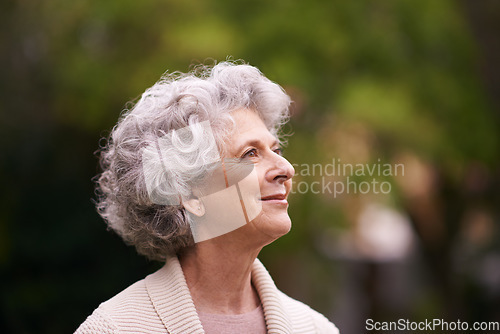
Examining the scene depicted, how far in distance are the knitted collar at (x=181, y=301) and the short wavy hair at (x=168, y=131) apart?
0.11 m

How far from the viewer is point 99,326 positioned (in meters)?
1.77

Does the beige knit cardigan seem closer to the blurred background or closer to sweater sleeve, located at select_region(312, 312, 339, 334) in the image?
sweater sleeve, located at select_region(312, 312, 339, 334)

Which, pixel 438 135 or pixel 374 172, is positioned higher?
pixel 438 135

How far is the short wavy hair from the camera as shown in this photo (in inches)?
74.4

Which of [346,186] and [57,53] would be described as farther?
[57,53]

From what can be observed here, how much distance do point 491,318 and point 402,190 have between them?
7.56 feet

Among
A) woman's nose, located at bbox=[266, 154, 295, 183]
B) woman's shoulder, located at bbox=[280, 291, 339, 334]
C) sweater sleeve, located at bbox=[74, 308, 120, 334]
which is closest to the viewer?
sweater sleeve, located at bbox=[74, 308, 120, 334]

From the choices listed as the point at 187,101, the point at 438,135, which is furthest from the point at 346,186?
the point at 187,101

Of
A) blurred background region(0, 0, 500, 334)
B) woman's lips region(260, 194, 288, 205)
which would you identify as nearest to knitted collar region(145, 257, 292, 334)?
woman's lips region(260, 194, 288, 205)

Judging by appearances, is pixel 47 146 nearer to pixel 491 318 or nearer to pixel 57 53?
pixel 57 53

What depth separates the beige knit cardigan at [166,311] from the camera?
5.88ft

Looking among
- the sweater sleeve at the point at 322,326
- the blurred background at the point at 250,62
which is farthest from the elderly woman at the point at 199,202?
the blurred background at the point at 250,62

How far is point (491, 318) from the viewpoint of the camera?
639cm

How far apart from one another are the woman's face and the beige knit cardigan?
31cm
